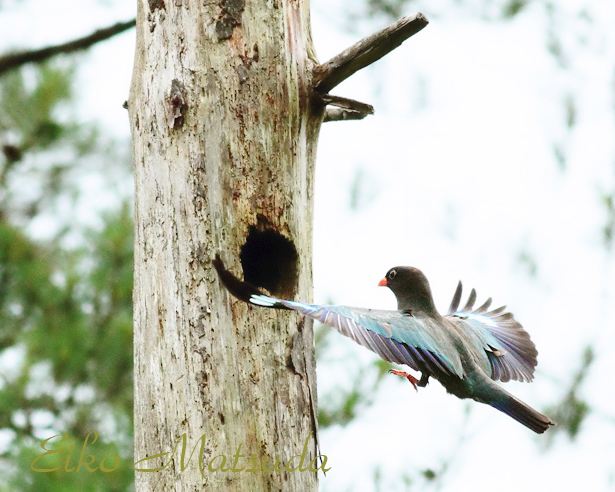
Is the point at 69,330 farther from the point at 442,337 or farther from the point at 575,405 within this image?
the point at 575,405

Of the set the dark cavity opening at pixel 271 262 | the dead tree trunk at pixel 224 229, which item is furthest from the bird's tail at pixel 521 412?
the dark cavity opening at pixel 271 262

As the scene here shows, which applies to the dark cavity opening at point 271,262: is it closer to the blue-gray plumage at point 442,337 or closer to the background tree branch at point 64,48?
the blue-gray plumage at point 442,337

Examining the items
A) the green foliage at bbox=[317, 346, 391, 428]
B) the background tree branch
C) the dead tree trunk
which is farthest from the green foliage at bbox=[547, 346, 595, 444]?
the background tree branch

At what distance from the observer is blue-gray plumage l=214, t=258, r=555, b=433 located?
2396mm

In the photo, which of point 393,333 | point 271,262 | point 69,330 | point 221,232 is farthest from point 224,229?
point 69,330

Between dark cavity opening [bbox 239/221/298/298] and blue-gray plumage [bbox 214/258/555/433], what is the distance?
0.27 metres

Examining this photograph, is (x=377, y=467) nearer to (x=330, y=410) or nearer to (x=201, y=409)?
(x=330, y=410)

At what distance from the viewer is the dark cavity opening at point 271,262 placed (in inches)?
102

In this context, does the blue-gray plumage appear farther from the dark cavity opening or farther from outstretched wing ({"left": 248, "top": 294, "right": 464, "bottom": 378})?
the dark cavity opening

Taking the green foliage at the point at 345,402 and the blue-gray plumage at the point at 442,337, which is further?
the green foliage at the point at 345,402

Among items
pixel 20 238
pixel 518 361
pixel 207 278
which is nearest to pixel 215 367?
pixel 207 278

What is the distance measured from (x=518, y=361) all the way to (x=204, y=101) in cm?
184

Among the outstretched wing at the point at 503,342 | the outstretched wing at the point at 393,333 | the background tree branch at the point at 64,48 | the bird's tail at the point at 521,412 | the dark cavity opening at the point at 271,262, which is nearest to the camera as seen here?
the outstretched wing at the point at 393,333

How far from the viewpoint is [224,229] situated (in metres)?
2.50
